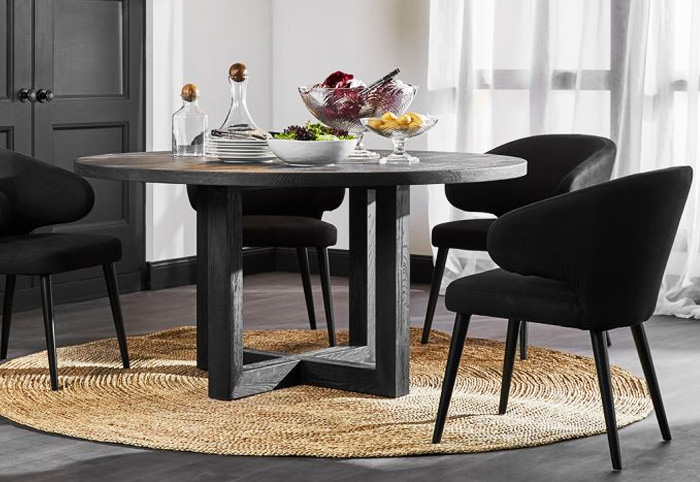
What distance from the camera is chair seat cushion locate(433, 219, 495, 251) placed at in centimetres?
438

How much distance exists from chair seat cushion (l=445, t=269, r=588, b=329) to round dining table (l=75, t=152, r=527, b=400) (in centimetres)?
29

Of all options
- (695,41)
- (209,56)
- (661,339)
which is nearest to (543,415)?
(661,339)

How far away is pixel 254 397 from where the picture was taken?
12.2 ft

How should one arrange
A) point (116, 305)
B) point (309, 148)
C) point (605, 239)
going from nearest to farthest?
point (605, 239)
point (309, 148)
point (116, 305)

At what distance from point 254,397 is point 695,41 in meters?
2.59

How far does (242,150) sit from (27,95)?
1912 millimetres

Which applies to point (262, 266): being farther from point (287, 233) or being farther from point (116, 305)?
point (116, 305)

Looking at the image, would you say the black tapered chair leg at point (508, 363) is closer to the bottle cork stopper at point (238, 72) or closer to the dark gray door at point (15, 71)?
the bottle cork stopper at point (238, 72)

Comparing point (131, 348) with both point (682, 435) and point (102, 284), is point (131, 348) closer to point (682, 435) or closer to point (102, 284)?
point (102, 284)

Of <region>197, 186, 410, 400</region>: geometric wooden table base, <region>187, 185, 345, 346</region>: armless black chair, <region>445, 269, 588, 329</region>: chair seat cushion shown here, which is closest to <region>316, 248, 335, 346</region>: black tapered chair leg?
<region>187, 185, 345, 346</region>: armless black chair

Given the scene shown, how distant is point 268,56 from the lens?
6.59 metres

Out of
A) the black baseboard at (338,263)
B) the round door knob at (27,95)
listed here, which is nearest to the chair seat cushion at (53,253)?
the round door knob at (27,95)

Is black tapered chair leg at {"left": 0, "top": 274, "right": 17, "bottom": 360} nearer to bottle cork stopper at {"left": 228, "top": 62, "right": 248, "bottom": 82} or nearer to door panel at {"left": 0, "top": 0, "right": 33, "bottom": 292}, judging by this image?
door panel at {"left": 0, "top": 0, "right": 33, "bottom": 292}

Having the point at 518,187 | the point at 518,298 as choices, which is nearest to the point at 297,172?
the point at 518,298
